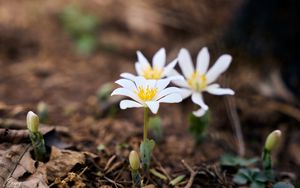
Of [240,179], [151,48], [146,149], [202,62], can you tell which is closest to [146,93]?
[146,149]

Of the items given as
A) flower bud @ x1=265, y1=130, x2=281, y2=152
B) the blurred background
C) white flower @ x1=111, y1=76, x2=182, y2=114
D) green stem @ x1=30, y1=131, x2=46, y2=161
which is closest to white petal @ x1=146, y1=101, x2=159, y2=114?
white flower @ x1=111, y1=76, x2=182, y2=114

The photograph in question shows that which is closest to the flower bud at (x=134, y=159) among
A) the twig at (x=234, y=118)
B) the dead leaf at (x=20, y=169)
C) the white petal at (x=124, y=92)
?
the white petal at (x=124, y=92)

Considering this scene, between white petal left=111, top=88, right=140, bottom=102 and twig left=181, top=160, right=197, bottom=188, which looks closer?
white petal left=111, top=88, right=140, bottom=102

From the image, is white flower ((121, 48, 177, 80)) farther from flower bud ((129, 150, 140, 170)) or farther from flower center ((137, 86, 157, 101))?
flower bud ((129, 150, 140, 170))

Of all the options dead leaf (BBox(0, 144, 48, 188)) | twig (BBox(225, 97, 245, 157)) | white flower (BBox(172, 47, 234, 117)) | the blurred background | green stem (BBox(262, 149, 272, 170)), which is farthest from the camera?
the blurred background

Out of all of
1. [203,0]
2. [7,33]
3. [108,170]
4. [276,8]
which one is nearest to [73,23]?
[7,33]

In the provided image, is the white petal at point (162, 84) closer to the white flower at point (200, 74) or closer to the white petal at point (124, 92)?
the white petal at point (124, 92)
